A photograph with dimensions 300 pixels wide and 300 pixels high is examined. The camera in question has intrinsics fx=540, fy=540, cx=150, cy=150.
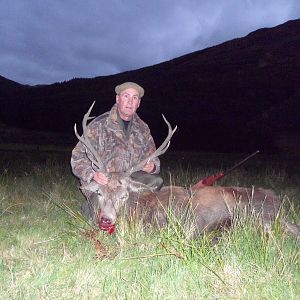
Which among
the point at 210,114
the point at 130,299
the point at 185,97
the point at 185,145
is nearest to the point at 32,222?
the point at 130,299

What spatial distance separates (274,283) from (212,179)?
3.08m

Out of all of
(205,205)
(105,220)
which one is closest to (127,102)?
(205,205)

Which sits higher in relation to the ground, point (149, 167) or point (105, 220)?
point (149, 167)

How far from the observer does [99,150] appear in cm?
705

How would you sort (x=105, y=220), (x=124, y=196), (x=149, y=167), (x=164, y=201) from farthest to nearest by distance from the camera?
(x=149, y=167)
(x=164, y=201)
(x=124, y=196)
(x=105, y=220)

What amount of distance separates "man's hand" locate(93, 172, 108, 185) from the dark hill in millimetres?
24595

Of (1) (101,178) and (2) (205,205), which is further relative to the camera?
(2) (205,205)

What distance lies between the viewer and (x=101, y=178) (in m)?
6.25

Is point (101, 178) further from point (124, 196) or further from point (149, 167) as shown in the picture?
point (149, 167)

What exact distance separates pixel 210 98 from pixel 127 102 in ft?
137

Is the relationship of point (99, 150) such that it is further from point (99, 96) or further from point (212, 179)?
point (99, 96)

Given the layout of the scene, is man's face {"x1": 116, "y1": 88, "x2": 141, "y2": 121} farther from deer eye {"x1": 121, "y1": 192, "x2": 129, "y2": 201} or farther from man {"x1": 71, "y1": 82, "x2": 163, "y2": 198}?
deer eye {"x1": 121, "y1": 192, "x2": 129, "y2": 201}

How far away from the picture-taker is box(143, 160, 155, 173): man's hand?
22.2ft

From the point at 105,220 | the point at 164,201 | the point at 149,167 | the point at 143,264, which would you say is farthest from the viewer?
the point at 149,167
